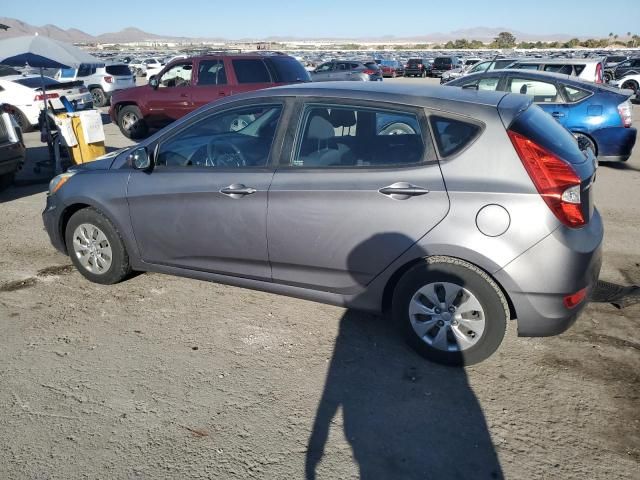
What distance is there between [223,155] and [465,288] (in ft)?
6.77

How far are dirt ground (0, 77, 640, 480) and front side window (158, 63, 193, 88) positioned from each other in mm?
8175

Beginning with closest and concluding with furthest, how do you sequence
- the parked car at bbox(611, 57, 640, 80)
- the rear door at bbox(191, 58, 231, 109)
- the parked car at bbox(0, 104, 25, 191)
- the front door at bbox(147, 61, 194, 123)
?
the parked car at bbox(0, 104, 25, 191)
the rear door at bbox(191, 58, 231, 109)
the front door at bbox(147, 61, 194, 123)
the parked car at bbox(611, 57, 640, 80)

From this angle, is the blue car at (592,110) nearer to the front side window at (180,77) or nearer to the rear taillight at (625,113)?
the rear taillight at (625,113)

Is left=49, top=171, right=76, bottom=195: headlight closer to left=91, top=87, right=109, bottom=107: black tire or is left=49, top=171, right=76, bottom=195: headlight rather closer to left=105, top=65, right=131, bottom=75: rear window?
left=91, top=87, right=109, bottom=107: black tire

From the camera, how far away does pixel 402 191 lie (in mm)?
3148

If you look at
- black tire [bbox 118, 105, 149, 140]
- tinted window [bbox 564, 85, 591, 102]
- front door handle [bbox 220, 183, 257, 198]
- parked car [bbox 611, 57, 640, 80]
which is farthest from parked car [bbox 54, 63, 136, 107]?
parked car [bbox 611, 57, 640, 80]

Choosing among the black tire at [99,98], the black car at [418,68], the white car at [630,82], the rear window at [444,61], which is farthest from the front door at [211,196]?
the black car at [418,68]

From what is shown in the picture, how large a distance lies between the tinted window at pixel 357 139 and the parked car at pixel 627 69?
73.6 feet

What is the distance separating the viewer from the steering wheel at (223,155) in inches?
152

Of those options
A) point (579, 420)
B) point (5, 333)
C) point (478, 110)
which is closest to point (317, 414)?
point (579, 420)

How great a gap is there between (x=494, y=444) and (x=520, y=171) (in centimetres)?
150

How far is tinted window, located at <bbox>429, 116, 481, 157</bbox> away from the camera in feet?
10.2

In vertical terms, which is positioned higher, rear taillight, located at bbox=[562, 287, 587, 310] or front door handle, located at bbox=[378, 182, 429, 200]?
front door handle, located at bbox=[378, 182, 429, 200]

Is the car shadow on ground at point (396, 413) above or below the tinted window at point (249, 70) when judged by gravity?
below
